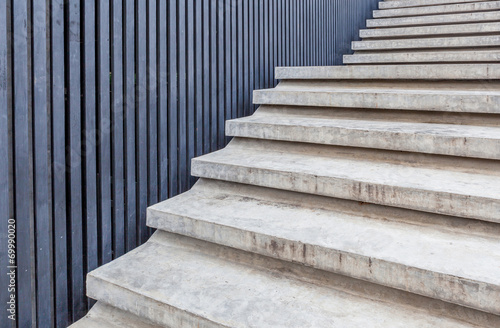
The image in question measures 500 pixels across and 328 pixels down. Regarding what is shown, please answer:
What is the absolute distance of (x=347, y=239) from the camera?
1421 millimetres

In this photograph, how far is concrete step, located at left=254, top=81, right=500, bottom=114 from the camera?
193 cm

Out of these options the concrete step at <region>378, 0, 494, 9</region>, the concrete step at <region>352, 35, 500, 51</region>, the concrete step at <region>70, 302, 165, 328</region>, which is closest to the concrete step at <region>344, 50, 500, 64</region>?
the concrete step at <region>352, 35, 500, 51</region>

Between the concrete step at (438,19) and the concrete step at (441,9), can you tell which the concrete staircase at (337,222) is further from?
Answer: the concrete step at (441,9)

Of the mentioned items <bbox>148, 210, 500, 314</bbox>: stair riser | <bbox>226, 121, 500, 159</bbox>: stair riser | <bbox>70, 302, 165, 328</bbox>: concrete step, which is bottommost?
<bbox>70, 302, 165, 328</bbox>: concrete step

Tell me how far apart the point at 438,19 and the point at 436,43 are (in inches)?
30.3

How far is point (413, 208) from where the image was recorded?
4.99 feet

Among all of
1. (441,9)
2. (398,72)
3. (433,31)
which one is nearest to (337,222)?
(398,72)

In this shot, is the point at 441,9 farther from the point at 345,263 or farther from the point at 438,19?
the point at 345,263

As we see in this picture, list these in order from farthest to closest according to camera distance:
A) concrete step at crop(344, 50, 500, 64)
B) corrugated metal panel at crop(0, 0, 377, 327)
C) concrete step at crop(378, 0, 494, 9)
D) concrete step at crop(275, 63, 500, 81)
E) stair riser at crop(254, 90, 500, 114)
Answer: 1. concrete step at crop(378, 0, 494, 9)
2. concrete step at crop(344, 50, 500, 64)
3. concrete step at crop(275, 63, 500, 81)
4. stair riser at crop(254, 90, 500, 114)
5. corrugated metal panel at crop(0, 0, 377, 327)

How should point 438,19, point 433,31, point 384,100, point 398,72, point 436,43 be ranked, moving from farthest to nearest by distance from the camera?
point 438,19 → point 433,31 → point 436,43 → point 398,72 → point 384,100

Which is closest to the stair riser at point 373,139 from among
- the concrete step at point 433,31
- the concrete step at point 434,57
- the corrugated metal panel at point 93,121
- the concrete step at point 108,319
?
the corrugated metal panel at point 93,121

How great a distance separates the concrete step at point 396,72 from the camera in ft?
7.41

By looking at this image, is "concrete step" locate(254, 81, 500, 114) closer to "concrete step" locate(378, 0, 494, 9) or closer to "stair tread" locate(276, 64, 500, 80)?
"stair tread" locate(276, 64, 500, 80)

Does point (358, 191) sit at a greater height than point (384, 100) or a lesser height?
lesser
